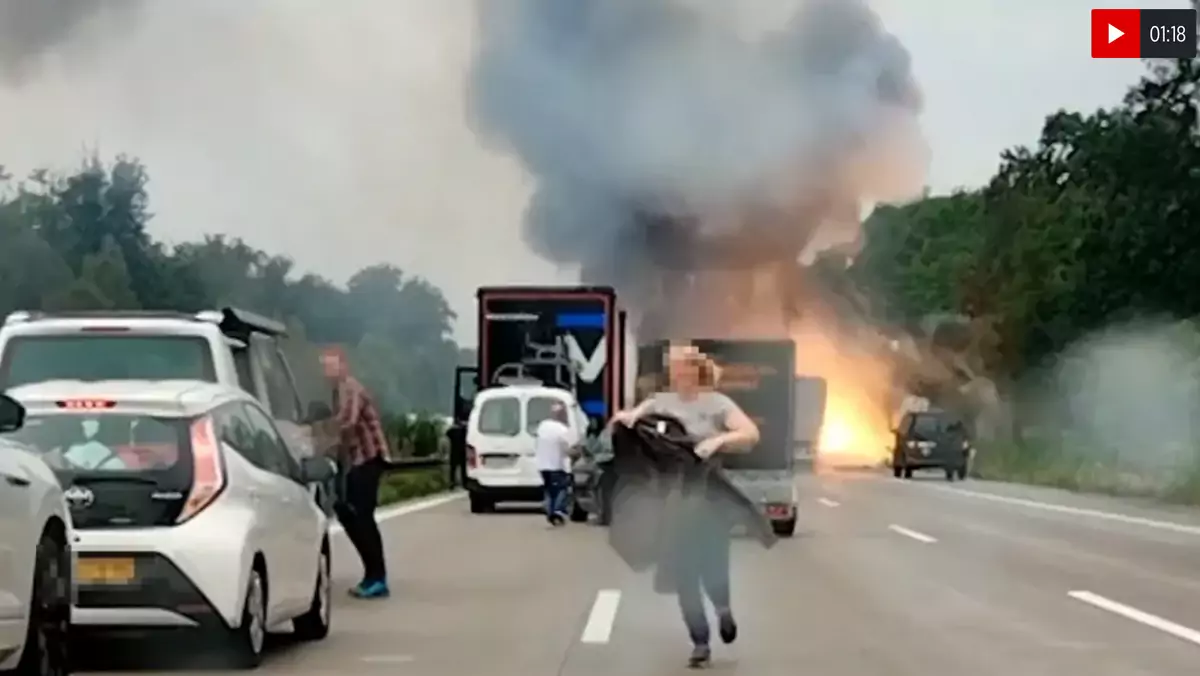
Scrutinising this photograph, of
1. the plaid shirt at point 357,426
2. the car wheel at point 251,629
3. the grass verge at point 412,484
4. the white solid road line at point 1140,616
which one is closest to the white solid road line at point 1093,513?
the grass verge at point 412,484

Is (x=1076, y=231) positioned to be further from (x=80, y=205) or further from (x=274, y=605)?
(x=274, y=605)

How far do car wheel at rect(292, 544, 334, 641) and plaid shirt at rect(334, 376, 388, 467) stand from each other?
2.93 metres

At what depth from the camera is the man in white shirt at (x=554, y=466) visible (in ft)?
98.4

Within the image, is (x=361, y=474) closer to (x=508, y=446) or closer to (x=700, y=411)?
(x=700, y=411)

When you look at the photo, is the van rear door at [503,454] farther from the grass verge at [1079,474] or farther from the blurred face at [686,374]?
the blurred face at [686,374]

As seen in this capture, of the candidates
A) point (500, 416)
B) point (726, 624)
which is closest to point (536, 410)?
point (500, 416)

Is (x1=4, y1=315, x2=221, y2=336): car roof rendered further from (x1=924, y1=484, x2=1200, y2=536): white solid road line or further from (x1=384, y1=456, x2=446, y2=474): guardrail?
(x1=384, y1=456, x2=446, y2=474): guardrail

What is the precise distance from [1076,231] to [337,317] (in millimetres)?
29722

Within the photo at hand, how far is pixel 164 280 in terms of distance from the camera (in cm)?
6838

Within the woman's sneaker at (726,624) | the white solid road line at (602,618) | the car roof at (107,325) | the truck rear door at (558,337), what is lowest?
the white solid road line at (602,618)

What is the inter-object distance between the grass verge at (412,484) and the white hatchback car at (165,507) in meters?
23.6

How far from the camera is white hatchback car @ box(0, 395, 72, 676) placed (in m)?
9.81

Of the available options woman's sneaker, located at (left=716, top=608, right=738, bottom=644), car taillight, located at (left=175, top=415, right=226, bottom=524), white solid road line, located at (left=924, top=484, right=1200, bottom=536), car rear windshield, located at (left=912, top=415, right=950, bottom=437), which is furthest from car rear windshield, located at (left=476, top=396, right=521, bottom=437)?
car rear windshield, located at (left=912, top=415, right=950, bottom=437)

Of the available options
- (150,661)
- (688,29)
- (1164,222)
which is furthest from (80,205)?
(150,661)
